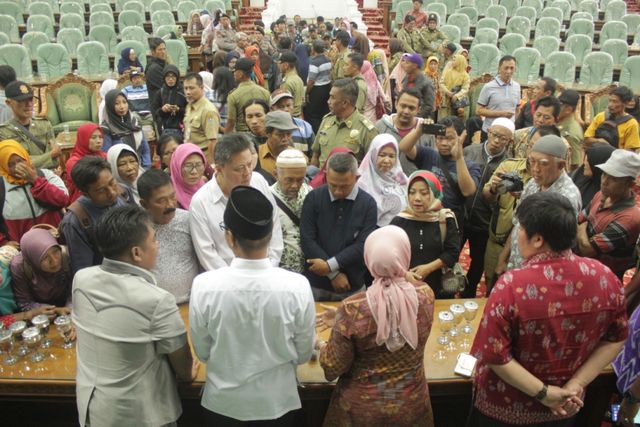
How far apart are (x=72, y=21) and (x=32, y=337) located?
27.9 ft

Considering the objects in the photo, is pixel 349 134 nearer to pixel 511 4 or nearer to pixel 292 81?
pixel 292 81

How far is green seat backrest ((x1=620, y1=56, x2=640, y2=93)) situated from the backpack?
348 cm

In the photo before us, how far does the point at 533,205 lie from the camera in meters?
1.62

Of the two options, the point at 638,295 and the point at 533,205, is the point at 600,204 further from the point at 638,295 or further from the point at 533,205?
the point at 533,205

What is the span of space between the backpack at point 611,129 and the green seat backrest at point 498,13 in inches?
245

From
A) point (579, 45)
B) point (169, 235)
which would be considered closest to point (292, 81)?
point (169, 235)

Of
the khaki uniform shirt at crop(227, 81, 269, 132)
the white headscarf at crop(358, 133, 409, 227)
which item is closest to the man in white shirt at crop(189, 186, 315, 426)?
the white headscarf at crop(358, 133, 409, 227)

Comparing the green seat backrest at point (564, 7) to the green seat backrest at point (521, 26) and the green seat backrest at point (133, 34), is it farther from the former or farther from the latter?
the green seat backrest at point (133, 34)

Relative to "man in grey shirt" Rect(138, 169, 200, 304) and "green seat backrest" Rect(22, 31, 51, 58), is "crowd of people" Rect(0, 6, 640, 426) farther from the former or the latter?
"green seat backrest" Rect(22, 31, 51, 58)

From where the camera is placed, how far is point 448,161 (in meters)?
3.15

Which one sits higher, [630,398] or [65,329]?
[65,329]

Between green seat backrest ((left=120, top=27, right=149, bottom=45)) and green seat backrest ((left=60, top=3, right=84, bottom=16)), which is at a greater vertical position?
green seat backrest ((left=60, top=3, right=84, bottom=16))

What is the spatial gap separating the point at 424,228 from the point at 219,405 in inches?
52.8

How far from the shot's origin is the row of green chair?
283 inches
